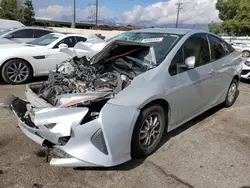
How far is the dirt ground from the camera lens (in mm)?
2715

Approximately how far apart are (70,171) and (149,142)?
40.0 inches

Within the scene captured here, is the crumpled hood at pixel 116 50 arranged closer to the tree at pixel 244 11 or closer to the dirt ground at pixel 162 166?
the dirt ground at pixel 162 166

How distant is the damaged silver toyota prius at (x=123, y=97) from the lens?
2574 mm

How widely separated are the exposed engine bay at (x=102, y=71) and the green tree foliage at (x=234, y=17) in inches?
1421

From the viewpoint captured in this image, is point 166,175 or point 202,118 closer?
point 166,175

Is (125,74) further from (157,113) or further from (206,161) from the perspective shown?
(206,161)

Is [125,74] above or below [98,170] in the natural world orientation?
above

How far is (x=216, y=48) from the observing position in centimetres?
457

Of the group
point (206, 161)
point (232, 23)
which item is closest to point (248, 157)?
point (206, 161)

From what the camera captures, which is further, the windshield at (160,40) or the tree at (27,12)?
the tree at (27,12)

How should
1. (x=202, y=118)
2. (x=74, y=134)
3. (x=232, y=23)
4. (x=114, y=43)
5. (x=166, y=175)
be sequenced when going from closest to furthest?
(x=74, y=134)
(x=166, y=175)
(x=114, y=43)
(x=202, y=118)
(x=232, y=23)

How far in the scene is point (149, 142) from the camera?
3.22 metres

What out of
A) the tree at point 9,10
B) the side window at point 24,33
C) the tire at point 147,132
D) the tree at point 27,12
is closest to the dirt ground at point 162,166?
the tire at point 147,132

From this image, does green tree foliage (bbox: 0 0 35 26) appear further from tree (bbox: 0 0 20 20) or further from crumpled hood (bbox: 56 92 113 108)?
crumpled hood (bbox: 56 92 113 108)
